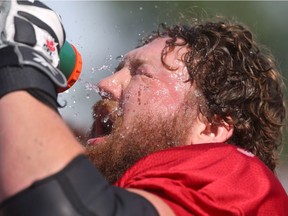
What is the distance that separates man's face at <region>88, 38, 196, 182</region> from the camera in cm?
258

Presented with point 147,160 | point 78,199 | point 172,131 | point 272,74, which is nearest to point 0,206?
point 78,199

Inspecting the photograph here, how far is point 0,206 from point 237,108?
1.08 metres

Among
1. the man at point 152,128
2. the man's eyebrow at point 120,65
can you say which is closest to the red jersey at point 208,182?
the man at point 152,128

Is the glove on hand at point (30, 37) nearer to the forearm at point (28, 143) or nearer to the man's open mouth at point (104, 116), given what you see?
the forearm at point (28, 143)

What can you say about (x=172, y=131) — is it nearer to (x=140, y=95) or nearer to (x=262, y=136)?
(x=140, y=95)

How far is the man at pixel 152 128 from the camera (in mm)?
1889

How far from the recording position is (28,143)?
1.88m

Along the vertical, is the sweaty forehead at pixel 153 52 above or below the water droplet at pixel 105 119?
above

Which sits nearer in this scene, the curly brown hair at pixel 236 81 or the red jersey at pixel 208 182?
the red jersey at pixel 208 182

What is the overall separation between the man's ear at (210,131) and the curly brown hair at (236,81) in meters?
0.02

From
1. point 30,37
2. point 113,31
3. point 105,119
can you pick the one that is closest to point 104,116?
point 105,119

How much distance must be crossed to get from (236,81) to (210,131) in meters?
0.18

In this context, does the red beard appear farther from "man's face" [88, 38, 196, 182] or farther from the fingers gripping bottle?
the fingers gripping bottle

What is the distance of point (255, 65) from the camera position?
2789 millimetres
